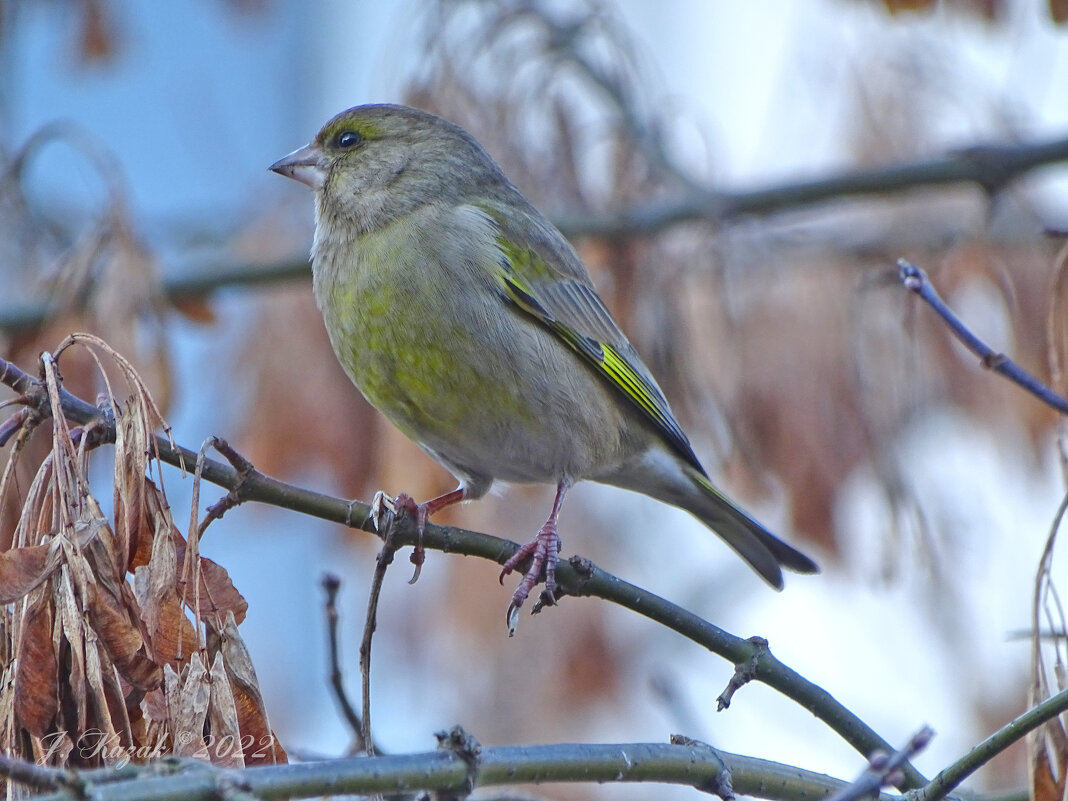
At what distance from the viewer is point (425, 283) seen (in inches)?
169

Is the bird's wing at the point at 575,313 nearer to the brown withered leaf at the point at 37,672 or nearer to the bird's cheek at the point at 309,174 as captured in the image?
the bird's cheek at the point at 309,174

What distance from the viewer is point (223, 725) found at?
223 centimetres

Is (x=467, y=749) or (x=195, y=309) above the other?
(x=195, y=309)

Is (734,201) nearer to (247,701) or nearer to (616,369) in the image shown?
(616,369)

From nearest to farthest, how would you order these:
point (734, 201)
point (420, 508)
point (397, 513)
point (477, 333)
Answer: point (397, 513), point (420, 508), point (477, 333), point (734, 201)

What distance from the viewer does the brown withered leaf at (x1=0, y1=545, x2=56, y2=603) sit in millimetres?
2227

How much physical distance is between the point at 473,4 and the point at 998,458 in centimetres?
311

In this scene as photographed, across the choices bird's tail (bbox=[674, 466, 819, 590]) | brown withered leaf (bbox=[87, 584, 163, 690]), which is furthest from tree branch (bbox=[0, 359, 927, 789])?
bird's tail (bbox=[674, 466, 819, 590])

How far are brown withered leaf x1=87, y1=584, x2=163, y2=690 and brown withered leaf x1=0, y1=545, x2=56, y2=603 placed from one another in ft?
0.27

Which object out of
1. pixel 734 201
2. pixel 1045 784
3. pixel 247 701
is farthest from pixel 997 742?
pixel 734 201

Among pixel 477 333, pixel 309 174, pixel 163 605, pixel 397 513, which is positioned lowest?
pixel 163 605

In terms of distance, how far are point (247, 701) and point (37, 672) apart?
0.34 metres

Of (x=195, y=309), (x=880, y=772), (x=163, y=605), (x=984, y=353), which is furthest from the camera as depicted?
(x=195, y=309)

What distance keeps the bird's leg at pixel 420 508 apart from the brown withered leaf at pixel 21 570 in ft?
3.39
